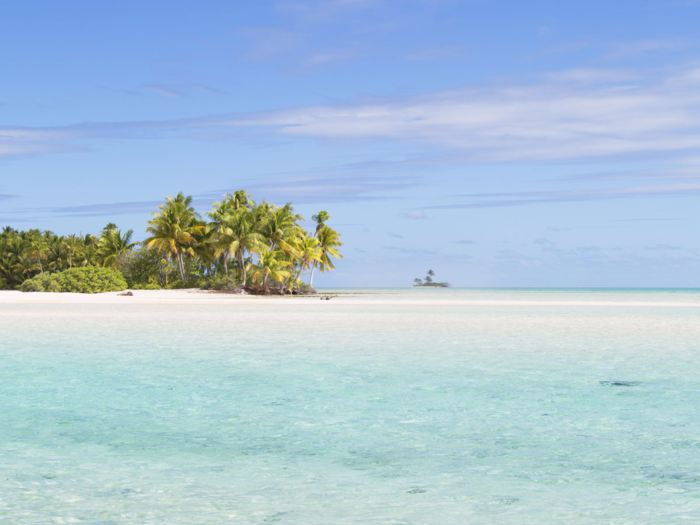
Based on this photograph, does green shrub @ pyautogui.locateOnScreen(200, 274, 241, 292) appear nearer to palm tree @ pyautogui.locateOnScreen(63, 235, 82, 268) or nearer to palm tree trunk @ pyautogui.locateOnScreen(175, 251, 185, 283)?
palm tree trunk @ pyautogui.locateOnScreen(175, 251, 185, 283)

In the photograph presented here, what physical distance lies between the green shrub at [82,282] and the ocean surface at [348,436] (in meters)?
39.1

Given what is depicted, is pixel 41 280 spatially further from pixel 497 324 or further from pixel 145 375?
pixel 145 375

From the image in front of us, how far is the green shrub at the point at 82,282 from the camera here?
2003 inches

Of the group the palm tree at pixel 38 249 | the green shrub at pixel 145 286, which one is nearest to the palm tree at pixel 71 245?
the palm tree at pixel 38 249

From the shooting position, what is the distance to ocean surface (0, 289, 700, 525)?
4.37 meters

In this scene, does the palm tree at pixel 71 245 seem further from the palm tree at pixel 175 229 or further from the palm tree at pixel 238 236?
the palm tree at pixel 238 236

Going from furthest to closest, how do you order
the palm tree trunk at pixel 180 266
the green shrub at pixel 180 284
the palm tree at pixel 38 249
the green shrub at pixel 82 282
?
the palm tree at pixel 38 249 < the green shrub at pixel 180 284 < the palm tree trunk at pixel 180 266 < the green shrub at pixel 82 282

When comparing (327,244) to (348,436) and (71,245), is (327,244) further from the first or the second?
(348,436)

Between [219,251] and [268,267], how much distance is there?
178 inches

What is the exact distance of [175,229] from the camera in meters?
52.7

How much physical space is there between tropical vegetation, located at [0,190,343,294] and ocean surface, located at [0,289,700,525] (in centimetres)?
3772

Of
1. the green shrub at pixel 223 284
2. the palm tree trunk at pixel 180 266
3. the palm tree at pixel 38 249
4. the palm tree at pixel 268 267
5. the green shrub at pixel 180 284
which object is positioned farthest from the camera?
the palm tree at pixel 38 249

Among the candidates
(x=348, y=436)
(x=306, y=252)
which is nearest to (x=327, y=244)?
(x=306, y=252)

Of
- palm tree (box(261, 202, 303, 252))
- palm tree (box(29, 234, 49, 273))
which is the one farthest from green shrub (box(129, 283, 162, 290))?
palm tree (box(29, 234, 49, 273))
